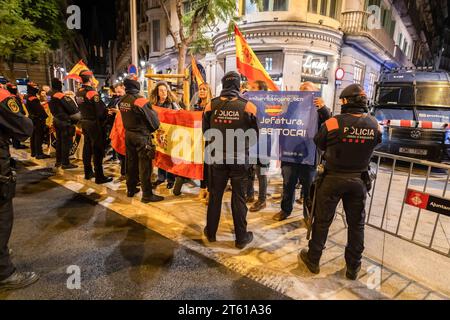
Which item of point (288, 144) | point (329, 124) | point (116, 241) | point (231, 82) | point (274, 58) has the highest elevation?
point (274, 58)

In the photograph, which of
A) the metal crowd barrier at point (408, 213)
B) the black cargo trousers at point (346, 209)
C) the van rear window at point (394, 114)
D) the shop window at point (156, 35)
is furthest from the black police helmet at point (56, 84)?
the shop window at point (156, 35)

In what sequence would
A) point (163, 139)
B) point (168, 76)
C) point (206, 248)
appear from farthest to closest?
point (168, 76)
point (163, 139)
point (206, 248)

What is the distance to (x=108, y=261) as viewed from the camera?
10.9ft

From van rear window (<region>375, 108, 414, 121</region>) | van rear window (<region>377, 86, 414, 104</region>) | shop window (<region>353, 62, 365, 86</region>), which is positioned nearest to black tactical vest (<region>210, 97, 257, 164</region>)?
van rear window (<region>375, 108, 414, 121</region>)

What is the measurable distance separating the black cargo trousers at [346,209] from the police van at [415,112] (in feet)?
23.8

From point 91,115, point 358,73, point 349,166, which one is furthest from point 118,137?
point 358,73

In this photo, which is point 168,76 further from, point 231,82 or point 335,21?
point 335,21

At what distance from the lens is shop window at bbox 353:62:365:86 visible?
17.0 m

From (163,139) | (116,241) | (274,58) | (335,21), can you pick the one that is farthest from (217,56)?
(116,241)

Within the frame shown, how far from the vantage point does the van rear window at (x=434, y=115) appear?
9.01 m

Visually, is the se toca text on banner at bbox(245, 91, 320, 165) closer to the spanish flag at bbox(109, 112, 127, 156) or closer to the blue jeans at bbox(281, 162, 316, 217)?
the blue jeans at bbox(281, 162, 316, 217)

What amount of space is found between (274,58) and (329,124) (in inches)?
501
